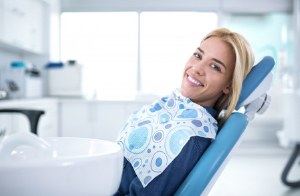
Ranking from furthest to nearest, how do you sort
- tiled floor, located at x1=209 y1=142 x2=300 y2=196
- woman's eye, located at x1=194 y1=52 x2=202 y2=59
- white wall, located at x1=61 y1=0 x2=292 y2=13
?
white wall, located at x1=61 y1=0 x2=292 y2=13 → tiled floor, located at x1=209 y1=142 x2=300 y2=196 → woman's eye, located at x1=194 y1=52 x2=202 y2=59

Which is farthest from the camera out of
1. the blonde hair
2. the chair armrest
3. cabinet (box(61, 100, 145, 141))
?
cabinet (box(61, 100, 145, 141))

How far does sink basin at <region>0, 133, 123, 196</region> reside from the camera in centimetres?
50

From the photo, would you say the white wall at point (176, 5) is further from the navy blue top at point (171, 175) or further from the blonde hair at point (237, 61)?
the navy blue top at point (171, 175)

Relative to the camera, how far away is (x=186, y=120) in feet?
3.29

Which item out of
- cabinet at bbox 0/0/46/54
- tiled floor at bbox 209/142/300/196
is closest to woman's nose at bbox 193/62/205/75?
tiled floor at bbox 209/142/300/196

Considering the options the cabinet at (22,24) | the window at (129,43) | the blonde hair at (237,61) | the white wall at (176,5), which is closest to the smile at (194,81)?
the blonde hair at (237,61)

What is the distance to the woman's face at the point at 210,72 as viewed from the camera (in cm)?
107

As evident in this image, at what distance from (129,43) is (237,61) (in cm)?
354

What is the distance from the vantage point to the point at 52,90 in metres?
3.99

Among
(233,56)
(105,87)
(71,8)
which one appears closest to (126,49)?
(105,87)

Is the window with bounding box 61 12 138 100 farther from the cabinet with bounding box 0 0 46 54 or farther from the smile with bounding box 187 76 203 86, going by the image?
the smile with bounding box 187 76 203 86

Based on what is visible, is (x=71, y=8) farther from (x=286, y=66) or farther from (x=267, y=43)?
(x=286, y=66)

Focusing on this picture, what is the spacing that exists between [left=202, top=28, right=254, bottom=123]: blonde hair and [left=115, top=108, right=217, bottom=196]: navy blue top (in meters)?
0.15

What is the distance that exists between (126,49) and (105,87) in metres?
0.58
